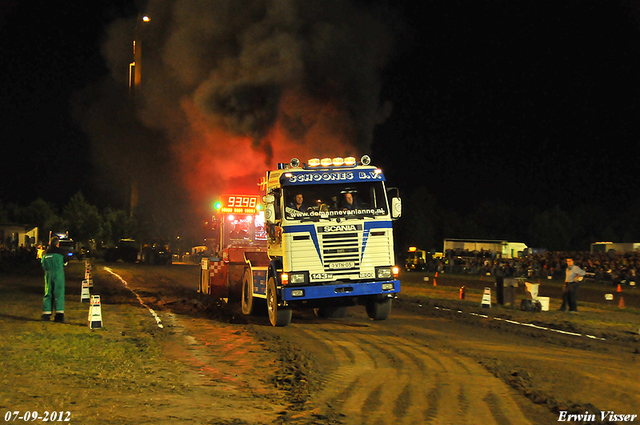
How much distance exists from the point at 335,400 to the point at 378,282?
635 centimetres

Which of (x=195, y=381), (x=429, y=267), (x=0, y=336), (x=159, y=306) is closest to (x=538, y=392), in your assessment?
(x=195, y=381)

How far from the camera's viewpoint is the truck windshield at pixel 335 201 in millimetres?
14000

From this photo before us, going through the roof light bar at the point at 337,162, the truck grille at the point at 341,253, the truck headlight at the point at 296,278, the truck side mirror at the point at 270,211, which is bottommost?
the truck headlight at the point at 296,278

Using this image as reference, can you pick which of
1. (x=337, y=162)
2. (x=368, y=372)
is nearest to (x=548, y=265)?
(x=337, y=162)

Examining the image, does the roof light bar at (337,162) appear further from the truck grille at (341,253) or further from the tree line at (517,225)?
the tree line at (517,225)

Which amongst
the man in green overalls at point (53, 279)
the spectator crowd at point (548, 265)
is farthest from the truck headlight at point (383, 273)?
the spectator crowd at point (548, 265)

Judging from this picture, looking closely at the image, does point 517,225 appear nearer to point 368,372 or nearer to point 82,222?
point 82,222

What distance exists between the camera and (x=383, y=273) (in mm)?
14250

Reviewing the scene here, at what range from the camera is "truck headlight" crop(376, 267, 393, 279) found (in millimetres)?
14203

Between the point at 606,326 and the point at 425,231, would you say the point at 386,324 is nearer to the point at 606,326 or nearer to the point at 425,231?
the point at 606,326

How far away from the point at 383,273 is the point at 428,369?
4468mm

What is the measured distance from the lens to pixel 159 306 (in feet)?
65.7

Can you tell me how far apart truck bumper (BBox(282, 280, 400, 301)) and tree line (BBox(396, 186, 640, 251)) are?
9304 cm

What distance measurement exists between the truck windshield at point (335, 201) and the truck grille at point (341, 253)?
450 millimetres
